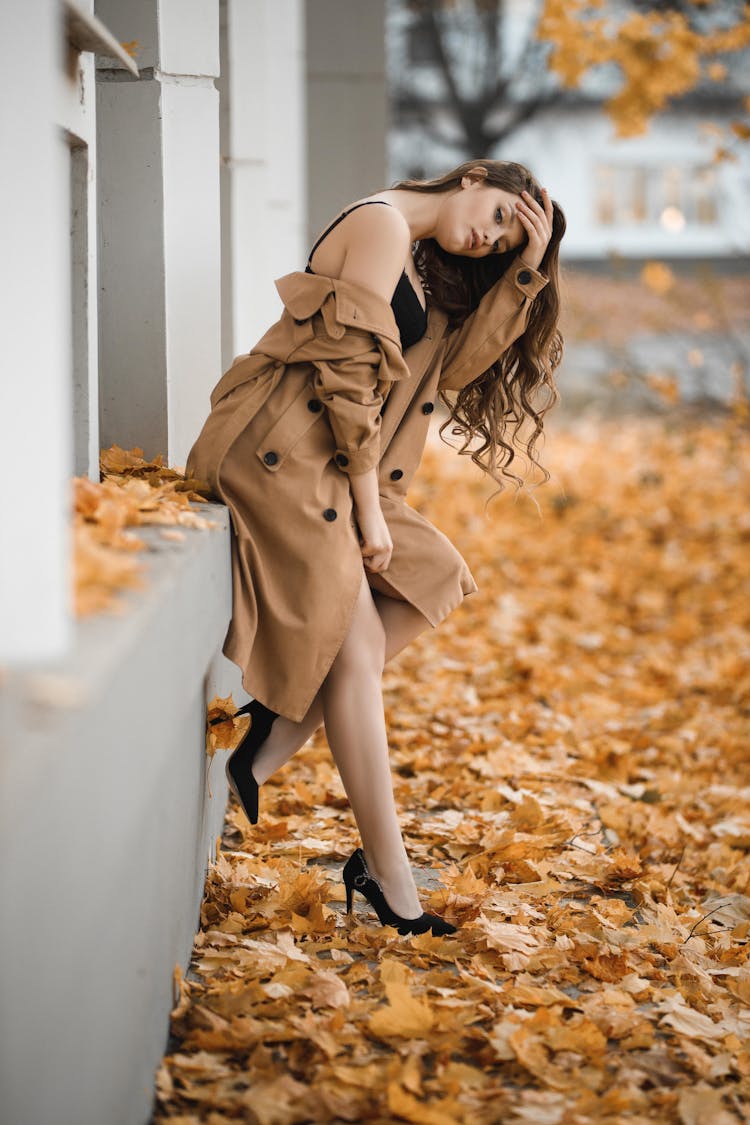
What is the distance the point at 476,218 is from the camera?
3.00m

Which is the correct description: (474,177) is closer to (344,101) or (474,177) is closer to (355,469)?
(355,469)

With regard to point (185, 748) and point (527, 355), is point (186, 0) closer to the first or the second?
point (527, 355)

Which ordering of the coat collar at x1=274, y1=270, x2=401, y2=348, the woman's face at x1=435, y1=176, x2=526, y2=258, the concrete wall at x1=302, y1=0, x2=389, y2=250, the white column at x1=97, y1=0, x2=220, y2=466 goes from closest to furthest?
1. the coat collar at x1=274, y1=270, x2=401, y2=348
2. the woman's face at x1=435, y1=176, x2=526, y2=258
3. the white column at x1=97, y1=0, x2=220, y2=466
4. the concrete wall at x1=302, y1=0, x2=389, y2=250

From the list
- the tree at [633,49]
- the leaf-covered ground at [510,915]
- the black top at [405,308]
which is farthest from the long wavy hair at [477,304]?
the tree at [633,49]

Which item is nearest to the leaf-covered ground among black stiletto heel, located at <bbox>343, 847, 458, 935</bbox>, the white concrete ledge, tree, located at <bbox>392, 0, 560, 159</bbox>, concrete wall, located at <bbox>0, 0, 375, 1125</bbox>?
black stiletto heel, located at <bbox>343, 847, 458, 935</bbox>

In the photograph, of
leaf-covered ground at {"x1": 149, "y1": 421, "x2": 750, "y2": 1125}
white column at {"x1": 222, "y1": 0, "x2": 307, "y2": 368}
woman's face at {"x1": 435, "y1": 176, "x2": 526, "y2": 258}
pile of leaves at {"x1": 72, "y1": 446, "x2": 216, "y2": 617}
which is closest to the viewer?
pile of leaves at {"x1": 72, "y1": 446, "x2": 216, "y2": 617}

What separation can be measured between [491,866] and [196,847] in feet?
3.21

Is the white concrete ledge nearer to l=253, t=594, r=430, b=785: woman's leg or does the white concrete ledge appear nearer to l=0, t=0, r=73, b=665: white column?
l=0, t=0, r=73, b=665: white column

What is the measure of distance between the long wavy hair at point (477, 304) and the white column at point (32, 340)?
1.65m

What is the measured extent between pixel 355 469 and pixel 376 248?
472 millimetres

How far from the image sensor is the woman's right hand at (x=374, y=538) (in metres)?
2.85

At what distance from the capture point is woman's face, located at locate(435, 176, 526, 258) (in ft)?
9.85

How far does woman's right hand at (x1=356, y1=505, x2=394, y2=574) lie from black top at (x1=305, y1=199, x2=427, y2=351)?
445 millimetres

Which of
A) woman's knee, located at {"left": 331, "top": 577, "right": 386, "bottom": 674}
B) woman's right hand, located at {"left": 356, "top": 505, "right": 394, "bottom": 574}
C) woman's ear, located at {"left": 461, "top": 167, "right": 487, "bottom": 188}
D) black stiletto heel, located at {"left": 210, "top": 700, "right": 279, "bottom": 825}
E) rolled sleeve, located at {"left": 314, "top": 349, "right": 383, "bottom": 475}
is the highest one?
woman's ear, located at {"left": 461, "top": 167, "right": 487, "bottom": 188}
